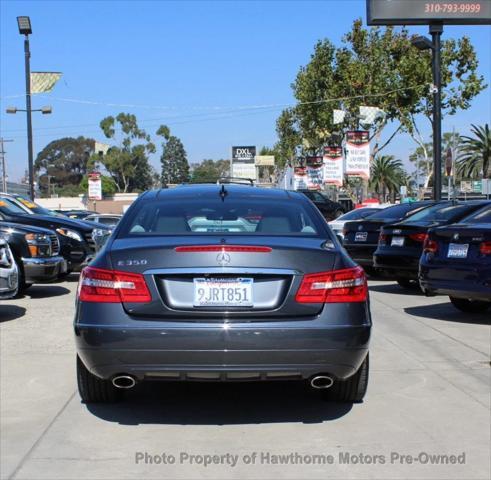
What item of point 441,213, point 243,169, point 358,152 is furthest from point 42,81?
point 243,169

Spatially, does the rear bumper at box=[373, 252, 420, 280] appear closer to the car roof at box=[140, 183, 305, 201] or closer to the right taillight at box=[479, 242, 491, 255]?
the right taillight at box=[479, 242, 491, 255]

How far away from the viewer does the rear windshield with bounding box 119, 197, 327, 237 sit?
5203 millimetres

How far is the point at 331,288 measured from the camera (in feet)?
14.7

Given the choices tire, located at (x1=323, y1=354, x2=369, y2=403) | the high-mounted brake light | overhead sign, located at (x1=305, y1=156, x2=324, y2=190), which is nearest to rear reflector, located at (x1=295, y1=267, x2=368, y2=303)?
tire, located at (x1=323, y1=354, x2=369, y2=403)

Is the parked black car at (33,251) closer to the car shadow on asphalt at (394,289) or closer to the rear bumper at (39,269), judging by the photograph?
the rear bumper at (39,269)

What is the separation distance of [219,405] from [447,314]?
5319 millimetres

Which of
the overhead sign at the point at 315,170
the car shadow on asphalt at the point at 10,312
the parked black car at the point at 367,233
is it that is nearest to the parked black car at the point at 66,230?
the car shadow on asphalt at the point at 10,312

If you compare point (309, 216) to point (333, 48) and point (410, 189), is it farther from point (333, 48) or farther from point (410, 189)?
point (410, 189)

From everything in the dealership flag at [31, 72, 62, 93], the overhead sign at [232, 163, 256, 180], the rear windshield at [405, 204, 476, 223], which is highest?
the dealership flag at [31, 72, 62, 93]

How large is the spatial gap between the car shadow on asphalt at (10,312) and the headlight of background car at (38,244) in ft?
3.33

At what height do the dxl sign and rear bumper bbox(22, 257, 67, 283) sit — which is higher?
the dxl sign

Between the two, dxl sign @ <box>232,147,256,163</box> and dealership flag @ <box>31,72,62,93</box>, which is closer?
dealership flag @ <box>31,72,62,93</box>

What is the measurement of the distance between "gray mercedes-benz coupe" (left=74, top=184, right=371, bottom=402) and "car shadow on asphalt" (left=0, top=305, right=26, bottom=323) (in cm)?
508

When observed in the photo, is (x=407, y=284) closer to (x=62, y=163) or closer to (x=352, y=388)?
(x=352, y=388)
